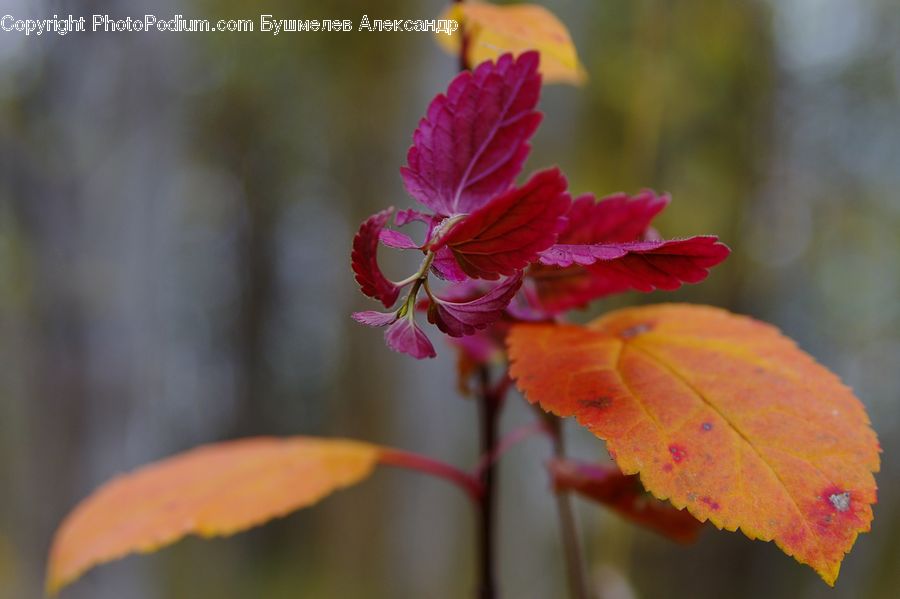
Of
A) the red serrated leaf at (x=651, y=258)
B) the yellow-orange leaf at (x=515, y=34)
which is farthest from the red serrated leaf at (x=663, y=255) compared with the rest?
the yellow-orange leaf at (x=515, y=34)

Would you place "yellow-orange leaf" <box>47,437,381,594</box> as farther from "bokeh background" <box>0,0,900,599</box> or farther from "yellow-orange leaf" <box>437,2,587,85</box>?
"bokeh background" <box>0,0,900,599</box>

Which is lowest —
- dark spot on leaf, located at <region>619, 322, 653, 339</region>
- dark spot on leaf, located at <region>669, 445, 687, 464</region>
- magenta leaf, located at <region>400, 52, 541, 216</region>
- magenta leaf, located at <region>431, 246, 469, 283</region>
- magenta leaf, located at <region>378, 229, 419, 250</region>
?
dark spot on leaf, located at <region>669, 445, 687, 464</region>

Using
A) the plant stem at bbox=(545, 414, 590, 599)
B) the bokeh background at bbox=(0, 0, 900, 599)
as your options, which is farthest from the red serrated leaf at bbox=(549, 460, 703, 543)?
the bokeh background at bbox=(0, 0, 900, 599)

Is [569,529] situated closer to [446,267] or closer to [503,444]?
[503,444]

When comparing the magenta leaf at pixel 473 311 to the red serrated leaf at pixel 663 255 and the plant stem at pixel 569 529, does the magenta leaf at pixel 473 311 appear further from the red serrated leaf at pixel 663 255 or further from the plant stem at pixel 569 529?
the plant stem at pixel 569 529

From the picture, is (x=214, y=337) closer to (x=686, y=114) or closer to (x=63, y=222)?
(x=63, y=222)

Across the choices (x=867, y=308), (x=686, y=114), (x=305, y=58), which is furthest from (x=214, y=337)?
(x=867, y=308)
